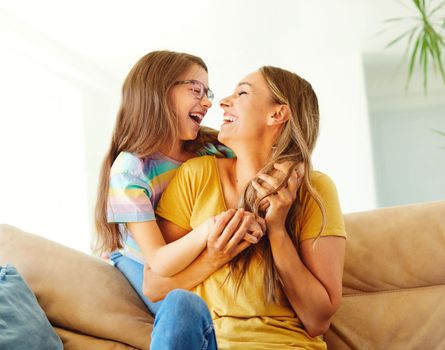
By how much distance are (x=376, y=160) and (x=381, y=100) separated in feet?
2.55

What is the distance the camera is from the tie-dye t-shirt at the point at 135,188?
5.55 ft

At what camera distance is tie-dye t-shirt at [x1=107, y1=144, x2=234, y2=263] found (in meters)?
1.69

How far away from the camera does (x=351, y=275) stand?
6.25 ft

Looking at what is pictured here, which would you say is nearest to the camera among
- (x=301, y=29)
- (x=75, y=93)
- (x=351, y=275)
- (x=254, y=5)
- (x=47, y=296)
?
(x=47, y=296)

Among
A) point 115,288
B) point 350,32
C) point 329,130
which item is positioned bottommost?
point 329,130

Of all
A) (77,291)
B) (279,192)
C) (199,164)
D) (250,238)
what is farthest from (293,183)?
(77,291)

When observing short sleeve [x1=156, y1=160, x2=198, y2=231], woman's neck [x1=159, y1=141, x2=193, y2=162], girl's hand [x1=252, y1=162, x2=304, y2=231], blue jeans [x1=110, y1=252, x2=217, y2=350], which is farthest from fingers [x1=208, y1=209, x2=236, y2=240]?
woman's neck [x1=159, y1=141, x2=193, y2=162]

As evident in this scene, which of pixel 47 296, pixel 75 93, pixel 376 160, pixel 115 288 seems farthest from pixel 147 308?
pixel 376 160

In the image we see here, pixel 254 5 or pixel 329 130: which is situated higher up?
pixel 254 5

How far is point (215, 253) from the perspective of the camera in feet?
5.02

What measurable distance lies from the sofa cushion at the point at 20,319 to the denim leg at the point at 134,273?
28 centimetres

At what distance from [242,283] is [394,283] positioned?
0.59m

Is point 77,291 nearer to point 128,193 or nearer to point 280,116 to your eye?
point 128,193

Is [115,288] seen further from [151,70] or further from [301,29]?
[301,29]
